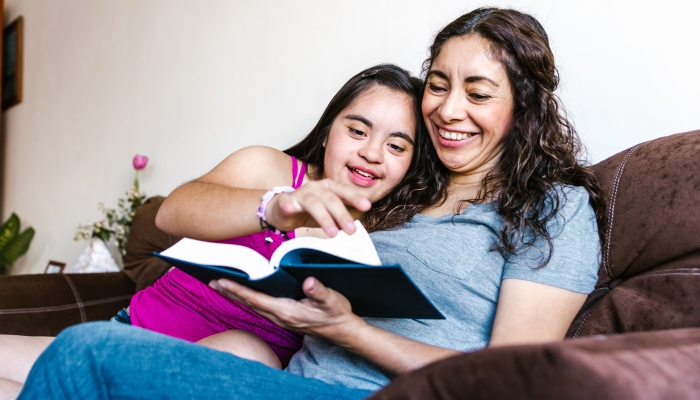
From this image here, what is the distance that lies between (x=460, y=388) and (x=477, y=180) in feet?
2.90

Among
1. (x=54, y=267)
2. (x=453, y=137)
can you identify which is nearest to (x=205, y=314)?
(x=453, y=137)

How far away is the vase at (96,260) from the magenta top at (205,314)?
137 centimetres

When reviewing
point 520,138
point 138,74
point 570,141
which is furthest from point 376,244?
point 138,74

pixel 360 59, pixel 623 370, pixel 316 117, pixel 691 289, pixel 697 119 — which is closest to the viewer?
pixel 623 370

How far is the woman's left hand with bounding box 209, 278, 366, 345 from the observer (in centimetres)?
89

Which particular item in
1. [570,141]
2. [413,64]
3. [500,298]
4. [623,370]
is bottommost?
[500,298]

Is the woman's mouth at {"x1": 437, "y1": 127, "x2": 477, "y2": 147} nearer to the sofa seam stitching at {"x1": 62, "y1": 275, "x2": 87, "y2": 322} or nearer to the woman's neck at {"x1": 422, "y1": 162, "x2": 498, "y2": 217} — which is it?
the woman's neck at {"x1": 422, "y1": 162, "x2": 498, "y2": 217}

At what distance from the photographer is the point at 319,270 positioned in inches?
30.4

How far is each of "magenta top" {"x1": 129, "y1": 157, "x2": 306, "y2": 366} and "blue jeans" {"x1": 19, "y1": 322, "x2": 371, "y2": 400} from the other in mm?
493

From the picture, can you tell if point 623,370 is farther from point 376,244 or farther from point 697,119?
point 697,119

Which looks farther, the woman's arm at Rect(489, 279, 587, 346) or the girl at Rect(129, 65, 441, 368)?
the girl at Rect(129, 65, 441, 368)

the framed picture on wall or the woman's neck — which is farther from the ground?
the framed picture on wall

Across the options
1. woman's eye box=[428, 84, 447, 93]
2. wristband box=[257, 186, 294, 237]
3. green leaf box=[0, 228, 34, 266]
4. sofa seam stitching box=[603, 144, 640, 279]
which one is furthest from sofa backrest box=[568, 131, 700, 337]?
green leaf box=[0, 228, 34, 266]

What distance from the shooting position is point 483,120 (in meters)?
1.21
